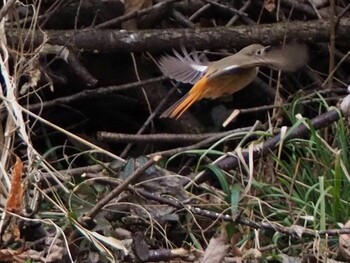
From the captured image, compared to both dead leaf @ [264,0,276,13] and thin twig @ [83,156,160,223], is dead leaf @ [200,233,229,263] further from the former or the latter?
dead leaf @ [264,0,276,13]

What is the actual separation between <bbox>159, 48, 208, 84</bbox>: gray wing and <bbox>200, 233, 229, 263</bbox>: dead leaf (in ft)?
3.04

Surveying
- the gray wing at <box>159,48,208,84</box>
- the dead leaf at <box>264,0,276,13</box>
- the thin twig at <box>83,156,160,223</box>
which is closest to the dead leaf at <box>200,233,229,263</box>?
the thin twig at <box>83,156,160,223</box>

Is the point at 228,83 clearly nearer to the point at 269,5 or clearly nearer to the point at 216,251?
the point at 269,5

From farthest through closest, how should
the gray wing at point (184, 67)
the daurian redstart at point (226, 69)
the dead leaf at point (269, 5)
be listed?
the dead leaf at point (269, 5) < the gray wing at point (184, 67) < the daurian redstart at point (226, 69)

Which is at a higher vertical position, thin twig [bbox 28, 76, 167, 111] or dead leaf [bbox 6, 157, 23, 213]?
dead leaf [bbox 6, 157, 23, 213]

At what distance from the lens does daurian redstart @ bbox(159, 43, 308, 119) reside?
3.21 meters

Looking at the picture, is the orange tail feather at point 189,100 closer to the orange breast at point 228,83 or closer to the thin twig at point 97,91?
the orange breast at point 228,83

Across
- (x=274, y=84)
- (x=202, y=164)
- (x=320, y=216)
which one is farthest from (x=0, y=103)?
(x=274, y=84)

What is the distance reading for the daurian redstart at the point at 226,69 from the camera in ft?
10.5

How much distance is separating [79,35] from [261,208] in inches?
38.5

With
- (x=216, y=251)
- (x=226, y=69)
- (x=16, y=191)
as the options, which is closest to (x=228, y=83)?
(x=226, y=69)

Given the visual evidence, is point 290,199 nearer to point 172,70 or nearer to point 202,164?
point 202,164

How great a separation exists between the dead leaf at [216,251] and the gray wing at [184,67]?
0.93m

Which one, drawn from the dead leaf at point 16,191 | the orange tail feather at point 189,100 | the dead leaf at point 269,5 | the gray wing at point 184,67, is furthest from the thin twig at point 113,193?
the dead leaf at point 269,5
